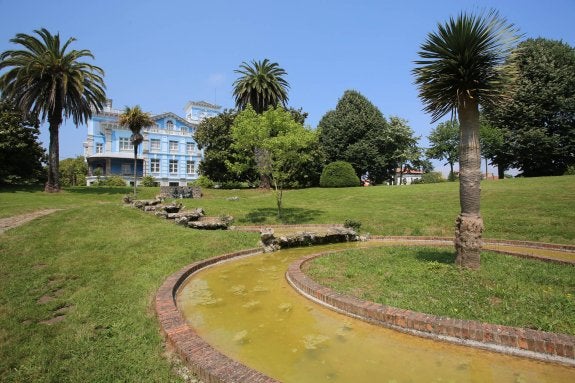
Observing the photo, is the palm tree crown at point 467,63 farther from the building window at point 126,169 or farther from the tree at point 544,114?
the building window at point 126,169

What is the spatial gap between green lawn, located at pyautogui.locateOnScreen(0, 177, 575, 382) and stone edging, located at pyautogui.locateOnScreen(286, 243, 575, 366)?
10.9ft

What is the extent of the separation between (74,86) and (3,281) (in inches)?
1010

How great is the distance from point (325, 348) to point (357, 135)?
42766mm

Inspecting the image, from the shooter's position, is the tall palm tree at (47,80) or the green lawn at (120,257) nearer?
the green lawn at (120,257)

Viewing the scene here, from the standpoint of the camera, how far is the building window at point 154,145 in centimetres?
5981

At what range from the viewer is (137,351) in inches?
180

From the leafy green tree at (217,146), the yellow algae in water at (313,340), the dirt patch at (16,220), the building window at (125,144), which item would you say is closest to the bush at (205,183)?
the leafy green tree at (217,146)

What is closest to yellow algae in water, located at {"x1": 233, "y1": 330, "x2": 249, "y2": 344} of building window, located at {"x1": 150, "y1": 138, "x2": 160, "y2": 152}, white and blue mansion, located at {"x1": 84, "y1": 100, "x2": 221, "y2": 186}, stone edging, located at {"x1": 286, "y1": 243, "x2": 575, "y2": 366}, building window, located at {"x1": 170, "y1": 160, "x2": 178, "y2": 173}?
stone edging, located at {"x1": 286, "y1": 243, "x2": 575, "y2": 366}

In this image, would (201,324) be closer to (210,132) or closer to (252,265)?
(252,265)

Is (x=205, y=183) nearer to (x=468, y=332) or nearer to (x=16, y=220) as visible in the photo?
(x=16, y=220)

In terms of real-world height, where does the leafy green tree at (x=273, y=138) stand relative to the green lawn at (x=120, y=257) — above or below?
above

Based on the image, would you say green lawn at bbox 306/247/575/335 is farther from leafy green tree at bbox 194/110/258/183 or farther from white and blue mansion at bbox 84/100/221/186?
white and blue mansion at bbox 84/100/221/186

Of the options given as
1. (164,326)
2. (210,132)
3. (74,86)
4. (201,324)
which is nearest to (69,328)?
(164,326)

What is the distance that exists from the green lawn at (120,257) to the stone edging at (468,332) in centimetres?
333
